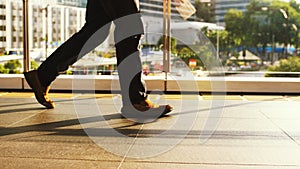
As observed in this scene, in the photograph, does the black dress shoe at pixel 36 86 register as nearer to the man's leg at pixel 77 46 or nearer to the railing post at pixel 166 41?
the man's leg at pixel 77 46

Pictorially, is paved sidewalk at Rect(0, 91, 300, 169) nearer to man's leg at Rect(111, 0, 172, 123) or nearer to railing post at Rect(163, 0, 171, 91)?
man's leg at Rect(111, 0, 172, 123)

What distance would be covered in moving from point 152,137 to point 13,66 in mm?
2578

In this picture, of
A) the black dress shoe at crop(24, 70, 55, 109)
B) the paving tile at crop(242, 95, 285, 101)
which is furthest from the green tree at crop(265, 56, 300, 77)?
the black dress shoe at crop(24, 70, 55, 109)

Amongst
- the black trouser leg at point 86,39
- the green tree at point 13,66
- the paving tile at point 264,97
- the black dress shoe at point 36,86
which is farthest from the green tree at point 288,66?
the green tree at point 13,66

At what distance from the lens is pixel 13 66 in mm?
4199

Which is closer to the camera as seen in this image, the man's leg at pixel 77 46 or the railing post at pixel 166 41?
the man's leg at pixel 77 46

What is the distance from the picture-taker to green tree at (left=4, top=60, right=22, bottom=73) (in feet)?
13.6

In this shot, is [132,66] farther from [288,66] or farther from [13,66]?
[288,66]

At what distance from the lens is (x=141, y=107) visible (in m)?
2.61

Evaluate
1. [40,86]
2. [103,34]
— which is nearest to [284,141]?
[103,34]

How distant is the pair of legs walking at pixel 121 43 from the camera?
2.58 meters

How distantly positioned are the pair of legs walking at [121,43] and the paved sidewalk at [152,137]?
18cm

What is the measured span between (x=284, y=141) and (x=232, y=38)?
6.88ft

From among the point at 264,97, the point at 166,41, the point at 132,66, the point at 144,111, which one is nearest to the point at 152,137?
the point at 144,111
